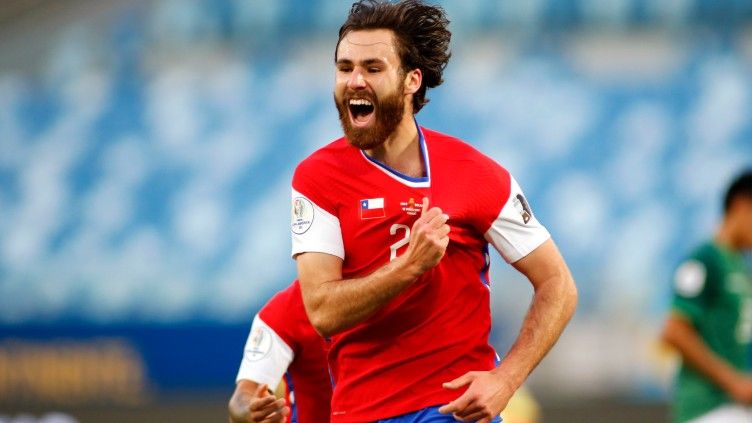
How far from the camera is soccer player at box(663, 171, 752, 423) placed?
6574 mm

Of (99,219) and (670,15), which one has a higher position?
(670,15)

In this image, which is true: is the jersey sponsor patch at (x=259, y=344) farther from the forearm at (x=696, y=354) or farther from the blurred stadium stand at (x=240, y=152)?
the blurred stadium stand at (x=240, y=152)

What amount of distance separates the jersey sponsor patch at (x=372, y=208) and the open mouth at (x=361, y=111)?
23 cm

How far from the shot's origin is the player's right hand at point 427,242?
3.36 metres

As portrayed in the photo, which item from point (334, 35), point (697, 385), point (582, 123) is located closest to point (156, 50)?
point (334, 35)

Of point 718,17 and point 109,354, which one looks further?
point 718,17

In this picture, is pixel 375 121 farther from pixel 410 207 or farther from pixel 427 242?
pixel 427 242

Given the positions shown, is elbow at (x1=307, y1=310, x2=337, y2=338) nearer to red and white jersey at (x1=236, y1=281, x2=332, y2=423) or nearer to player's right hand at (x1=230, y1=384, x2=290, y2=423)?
player's right hand at (x1=230, y1=384, x2=290, y2=423)

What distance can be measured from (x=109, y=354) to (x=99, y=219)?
177cm

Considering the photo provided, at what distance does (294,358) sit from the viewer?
4.44 meters

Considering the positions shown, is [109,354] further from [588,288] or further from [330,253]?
[330,253]

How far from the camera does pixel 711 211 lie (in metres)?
11.6

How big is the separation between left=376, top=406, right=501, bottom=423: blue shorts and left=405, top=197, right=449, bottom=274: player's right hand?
46cm

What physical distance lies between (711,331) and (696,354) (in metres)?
0.24
